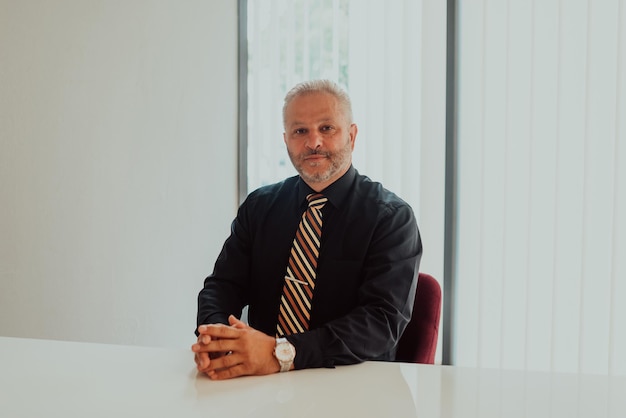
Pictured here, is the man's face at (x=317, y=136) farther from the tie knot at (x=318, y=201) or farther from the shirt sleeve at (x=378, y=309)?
the shirt sleeve at (x=378, y=309)

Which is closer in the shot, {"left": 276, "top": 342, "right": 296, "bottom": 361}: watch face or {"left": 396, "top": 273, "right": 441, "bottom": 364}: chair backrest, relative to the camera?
{"left": 276, "top": 342, "right": 296, "bottom": 361}: watch face

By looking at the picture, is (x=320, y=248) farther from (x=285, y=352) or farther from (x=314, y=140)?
(x=285, y=352)

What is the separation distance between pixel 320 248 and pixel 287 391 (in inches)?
31.6

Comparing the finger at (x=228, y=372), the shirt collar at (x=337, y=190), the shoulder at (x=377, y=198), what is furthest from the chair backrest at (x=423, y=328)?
the finger at (x=228, y=372)

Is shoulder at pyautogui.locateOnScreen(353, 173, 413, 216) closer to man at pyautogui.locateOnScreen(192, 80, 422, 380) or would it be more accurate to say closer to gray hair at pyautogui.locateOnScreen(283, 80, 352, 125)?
man at pyautogui.locateOnScreen(192, 80, 422, 380)

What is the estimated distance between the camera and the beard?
1902 mm
